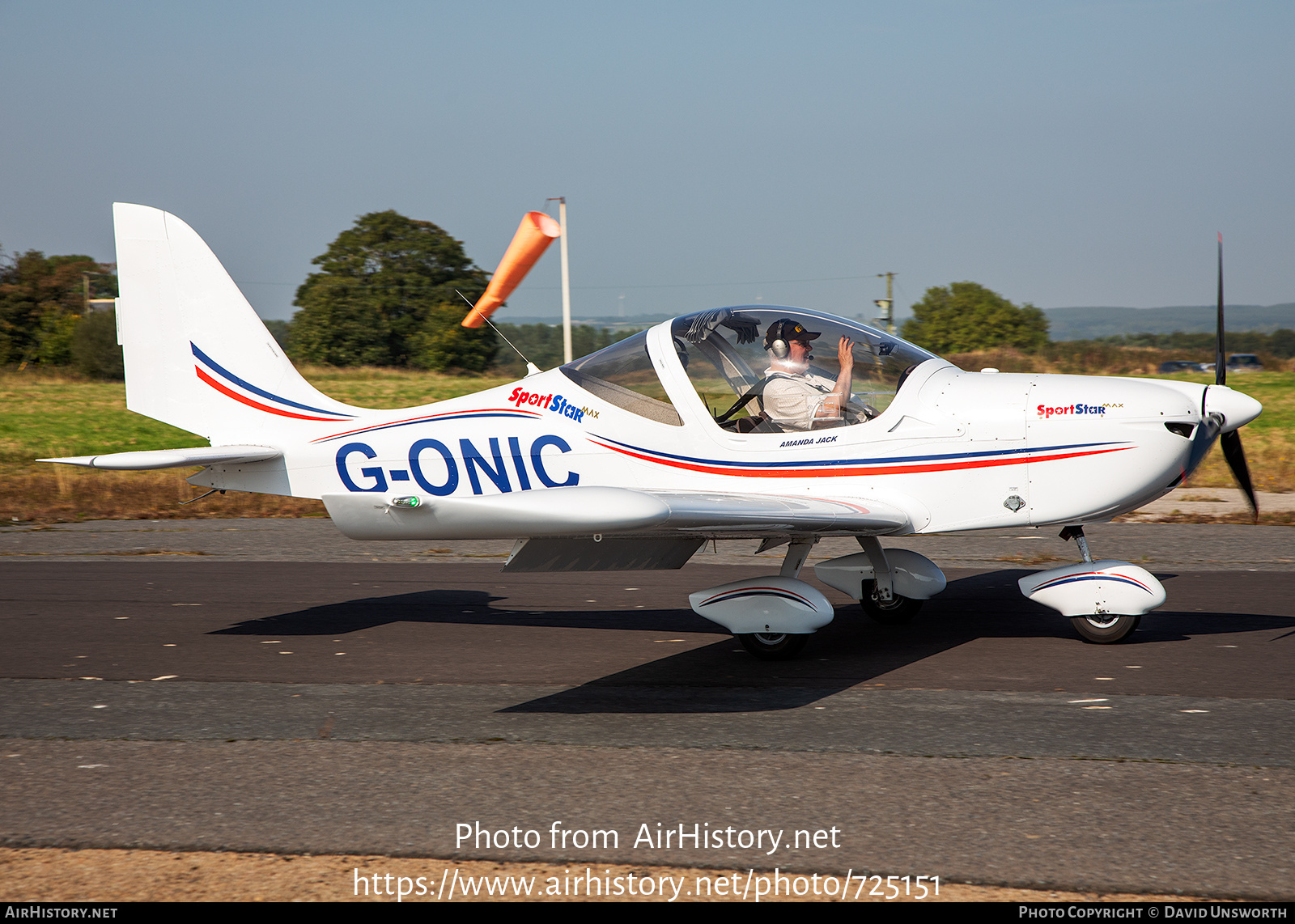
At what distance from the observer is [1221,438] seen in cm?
671

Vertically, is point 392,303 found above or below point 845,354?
above

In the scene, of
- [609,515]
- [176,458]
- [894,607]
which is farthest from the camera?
[894,607]

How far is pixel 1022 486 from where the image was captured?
643cm

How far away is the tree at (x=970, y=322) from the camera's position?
74.9 metres

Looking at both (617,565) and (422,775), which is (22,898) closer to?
(422,775)

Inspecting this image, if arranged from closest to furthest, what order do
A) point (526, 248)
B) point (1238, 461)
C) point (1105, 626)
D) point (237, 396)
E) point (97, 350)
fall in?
point (1105, 626) < point (1238, 461) < point (237, 396) < point (526, 248) < point (97, 350)

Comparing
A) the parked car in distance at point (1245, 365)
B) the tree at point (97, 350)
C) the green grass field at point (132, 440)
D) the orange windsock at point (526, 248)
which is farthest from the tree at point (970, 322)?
the orange windsock at point (526, 248)

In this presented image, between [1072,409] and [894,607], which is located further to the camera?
[894,607]

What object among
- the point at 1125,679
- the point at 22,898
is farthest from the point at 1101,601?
the point at 22,898

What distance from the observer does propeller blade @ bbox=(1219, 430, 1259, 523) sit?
6902mm

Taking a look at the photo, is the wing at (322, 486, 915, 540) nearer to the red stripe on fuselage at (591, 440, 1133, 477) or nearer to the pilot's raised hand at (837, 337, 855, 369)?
the red stripe on fuselage at (591, 440, 1133, 477)

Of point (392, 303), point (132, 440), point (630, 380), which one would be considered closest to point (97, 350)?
point (392, 303)

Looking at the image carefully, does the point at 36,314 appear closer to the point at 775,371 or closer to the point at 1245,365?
the point at 775,371

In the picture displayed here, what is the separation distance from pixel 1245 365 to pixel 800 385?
213ft
